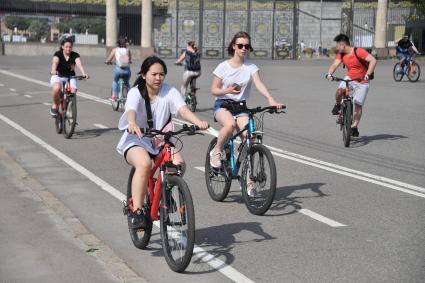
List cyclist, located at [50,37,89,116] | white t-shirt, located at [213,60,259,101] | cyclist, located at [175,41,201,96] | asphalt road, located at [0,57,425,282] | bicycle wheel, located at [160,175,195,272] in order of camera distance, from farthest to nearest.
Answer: cyclist, located at [175,41,201,96] → cyclist, located at [50,37,89,116] → white t-shirt, located at [213,60,259,101] → asphalt road, located at [0,57,425,282] → bicycle wheel, located at [160,175,195,272]

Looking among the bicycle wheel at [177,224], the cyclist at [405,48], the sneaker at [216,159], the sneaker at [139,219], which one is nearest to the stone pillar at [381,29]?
the cyclist at [405,48]

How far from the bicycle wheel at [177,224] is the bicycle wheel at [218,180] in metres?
2.57

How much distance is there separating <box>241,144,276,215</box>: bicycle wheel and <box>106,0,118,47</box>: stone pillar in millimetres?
49778

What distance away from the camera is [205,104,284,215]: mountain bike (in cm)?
836

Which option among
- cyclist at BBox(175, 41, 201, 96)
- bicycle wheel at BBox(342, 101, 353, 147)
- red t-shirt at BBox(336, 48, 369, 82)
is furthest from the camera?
cyclist at BBox(175, 41, 201, 96)

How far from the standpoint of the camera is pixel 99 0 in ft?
258

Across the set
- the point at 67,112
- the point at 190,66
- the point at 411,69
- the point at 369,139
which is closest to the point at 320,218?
the point at 369,139

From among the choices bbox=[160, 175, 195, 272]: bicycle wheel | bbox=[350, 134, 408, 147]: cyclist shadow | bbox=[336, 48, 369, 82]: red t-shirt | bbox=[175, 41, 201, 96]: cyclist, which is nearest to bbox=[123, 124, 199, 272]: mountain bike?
bbox=[160, 175, 195, 272]: bicycle wheel


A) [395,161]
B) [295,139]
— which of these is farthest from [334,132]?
[395,161]

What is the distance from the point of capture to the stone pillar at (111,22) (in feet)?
189

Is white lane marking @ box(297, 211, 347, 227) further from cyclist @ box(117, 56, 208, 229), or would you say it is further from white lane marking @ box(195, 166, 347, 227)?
cyclist @ box(117, 56, 208, 229)

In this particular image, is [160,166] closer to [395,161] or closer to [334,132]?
[395,161]

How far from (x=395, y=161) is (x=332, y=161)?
955 millimetres

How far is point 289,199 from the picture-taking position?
9.56 metres
